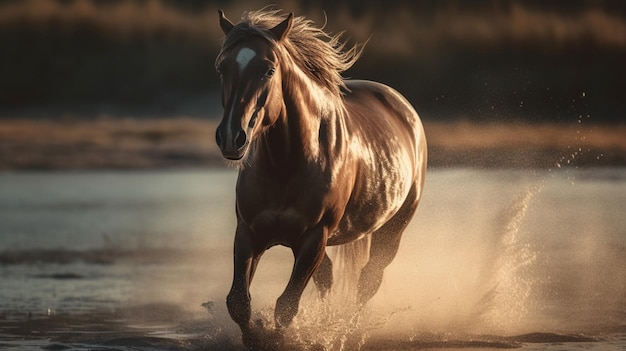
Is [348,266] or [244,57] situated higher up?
[244,57]

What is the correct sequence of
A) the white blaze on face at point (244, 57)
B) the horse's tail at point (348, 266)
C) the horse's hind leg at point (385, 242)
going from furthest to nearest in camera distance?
the horse's hind leg at point (385, 242), the horse's tail at point (348, 266), the white blaze on face at point (244, 57)

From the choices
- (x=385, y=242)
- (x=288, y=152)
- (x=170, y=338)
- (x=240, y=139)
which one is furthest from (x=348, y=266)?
(x=240, y=139)

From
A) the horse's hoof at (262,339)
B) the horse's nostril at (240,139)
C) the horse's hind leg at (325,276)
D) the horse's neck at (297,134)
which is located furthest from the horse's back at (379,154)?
the horse's nostril at (240,139)

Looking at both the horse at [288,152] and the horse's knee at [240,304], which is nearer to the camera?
the horse at [288,152]

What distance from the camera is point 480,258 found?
12.9 meters

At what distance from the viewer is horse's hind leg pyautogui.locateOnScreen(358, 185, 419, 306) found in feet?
34.0

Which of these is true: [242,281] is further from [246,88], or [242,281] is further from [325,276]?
[325,276]

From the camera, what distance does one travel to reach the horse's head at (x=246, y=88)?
7.53 metres

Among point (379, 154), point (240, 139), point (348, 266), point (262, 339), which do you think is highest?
point (379, 154)

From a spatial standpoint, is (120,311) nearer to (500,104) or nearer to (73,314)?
(73,314)

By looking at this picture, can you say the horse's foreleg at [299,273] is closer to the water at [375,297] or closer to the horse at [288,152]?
the horse at [288,152]

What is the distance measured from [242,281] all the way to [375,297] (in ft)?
11.0

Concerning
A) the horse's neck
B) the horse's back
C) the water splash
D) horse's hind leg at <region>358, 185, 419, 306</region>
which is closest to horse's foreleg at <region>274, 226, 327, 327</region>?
the horse's neck

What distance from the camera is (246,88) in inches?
304
